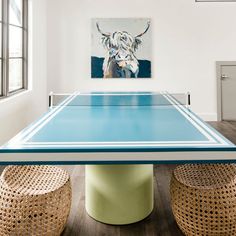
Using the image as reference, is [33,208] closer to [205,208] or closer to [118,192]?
[118,192]

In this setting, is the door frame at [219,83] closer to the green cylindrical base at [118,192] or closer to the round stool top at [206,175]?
the round stool top at [206,175]

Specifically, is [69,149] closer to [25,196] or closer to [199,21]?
[25,196]

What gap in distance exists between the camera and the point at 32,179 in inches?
80.8

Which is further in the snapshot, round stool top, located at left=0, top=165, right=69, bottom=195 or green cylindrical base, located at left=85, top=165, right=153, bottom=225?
green cylindrical base, located at left=85, top=165, right=153, bottom=225

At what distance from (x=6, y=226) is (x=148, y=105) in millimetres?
1448

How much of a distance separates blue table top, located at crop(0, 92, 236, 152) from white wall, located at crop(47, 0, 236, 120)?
3636 millimetres

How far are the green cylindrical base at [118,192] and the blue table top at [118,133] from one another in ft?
1.15

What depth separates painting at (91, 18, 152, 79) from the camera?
18.7ft

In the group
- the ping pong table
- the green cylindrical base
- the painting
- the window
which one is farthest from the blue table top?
the painting

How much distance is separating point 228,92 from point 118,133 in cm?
477

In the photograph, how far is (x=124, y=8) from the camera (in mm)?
5695

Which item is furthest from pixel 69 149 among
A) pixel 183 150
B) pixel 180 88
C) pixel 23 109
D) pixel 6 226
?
pixel 180 88

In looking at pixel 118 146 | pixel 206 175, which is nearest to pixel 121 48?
pixel 206 175

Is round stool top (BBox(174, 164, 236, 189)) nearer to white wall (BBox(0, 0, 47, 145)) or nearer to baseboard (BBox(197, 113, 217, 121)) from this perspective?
white wall (BBox(0, 0, 47, 145))
